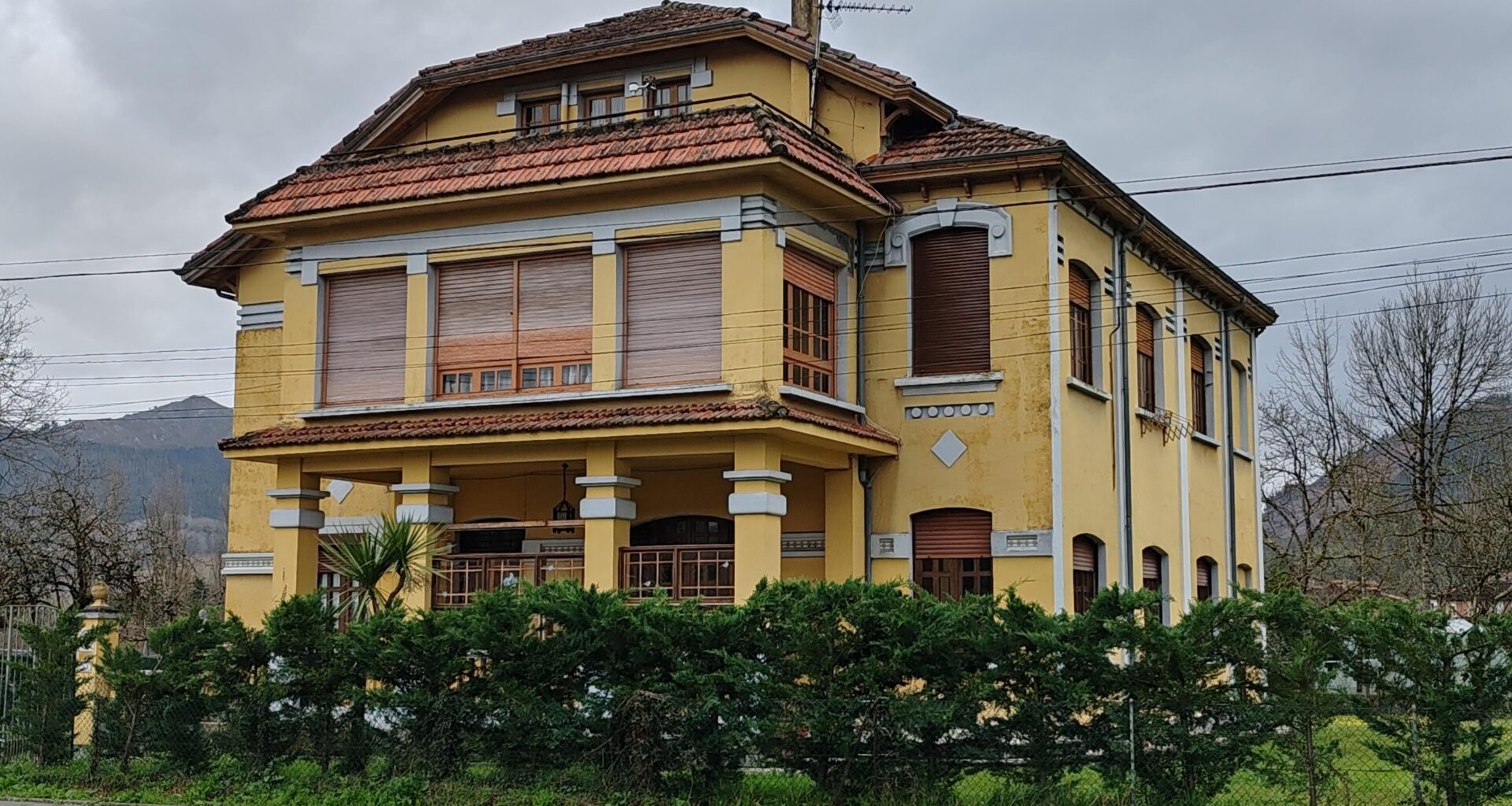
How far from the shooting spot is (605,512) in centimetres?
2048

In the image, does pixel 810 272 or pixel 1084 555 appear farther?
pixel 1084 555

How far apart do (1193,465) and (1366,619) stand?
588 inches

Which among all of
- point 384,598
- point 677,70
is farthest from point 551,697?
point 677,70

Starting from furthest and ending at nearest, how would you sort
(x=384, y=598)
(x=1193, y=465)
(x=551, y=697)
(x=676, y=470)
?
(x=1193, y=465) → (x=676, y=470) → (x=384, y=598) → (x=551, y=697)

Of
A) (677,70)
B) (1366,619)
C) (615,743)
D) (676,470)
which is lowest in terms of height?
(615,743)

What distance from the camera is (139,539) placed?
3803 cm

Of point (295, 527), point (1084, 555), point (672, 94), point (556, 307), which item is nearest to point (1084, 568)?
point (1084, 555)

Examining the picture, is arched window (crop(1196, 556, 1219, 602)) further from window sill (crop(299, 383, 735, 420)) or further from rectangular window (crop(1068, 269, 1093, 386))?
window sill (crop(299, 383, 735, 420))

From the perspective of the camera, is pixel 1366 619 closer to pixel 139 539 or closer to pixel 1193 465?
pixel 1193 465

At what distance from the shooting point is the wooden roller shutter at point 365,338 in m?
23.0

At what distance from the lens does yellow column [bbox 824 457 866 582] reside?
21781 mm

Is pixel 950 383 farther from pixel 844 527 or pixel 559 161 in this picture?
pixel 559 161

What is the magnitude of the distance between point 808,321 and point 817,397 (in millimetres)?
1255

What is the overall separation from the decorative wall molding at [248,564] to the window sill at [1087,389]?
13.1 metres
